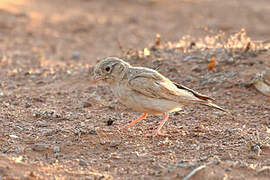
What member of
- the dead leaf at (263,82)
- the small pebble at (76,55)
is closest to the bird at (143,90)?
the dead leaf at (263,82)

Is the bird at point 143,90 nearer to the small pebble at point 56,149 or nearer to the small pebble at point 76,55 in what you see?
the small pebble at point 56,149

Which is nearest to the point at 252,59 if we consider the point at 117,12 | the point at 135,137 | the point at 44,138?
the point at 135,137

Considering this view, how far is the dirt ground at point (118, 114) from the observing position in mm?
4762

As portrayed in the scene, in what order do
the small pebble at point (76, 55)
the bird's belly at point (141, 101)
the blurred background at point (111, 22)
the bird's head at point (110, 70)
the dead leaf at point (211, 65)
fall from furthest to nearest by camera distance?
the blurred background at point (111, 22)
the small pebble at point (76, 55)
the dead leaf at point (211, 65)
the bird's head at point (110, 70)
the bird's belly at point (141, 101)

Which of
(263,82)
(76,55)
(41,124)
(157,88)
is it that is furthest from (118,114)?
(76,55)

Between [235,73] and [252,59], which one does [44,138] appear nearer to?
[235,73]

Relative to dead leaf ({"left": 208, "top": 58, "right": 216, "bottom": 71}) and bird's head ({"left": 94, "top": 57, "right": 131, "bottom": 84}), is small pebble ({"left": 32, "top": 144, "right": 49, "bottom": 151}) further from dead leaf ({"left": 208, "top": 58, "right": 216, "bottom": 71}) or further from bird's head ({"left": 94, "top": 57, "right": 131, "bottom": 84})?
dead leaf ({"left": 208, "top": 58, "right": 216, "bottom": 71})

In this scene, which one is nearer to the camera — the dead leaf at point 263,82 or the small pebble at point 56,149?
the small pebble at point 56,149

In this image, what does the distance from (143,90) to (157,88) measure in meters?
0.20

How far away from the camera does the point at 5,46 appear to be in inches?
472

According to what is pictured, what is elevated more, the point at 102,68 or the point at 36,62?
the point at 102,68

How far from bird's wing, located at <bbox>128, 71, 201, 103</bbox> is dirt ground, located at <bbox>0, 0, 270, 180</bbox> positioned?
0.52 metres

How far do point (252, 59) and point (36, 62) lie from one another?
4976 millimetres

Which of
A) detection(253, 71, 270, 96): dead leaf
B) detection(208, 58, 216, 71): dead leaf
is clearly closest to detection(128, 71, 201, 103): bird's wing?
detection(253, 71, 270, 96): dead leaf
